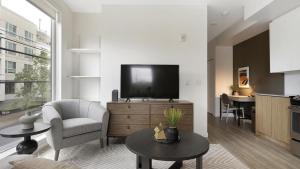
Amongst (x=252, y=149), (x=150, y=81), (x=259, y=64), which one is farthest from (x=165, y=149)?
(x=259, y=64)

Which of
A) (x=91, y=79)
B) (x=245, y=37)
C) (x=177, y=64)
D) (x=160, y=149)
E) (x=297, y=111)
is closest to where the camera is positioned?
(x=160, y=149)

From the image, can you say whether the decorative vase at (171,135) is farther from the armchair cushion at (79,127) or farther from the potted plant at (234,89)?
the potted plant at (234,89)

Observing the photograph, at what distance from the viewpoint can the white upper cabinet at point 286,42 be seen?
311cm

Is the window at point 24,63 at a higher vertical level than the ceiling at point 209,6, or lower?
lower

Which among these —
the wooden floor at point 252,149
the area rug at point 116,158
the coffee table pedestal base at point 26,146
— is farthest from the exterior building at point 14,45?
the wooden floor at point 252,149

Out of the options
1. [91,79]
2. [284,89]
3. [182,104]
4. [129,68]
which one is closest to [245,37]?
[284,89]

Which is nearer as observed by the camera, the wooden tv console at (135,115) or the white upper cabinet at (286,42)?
→ the white upper cabinet at (286,42)

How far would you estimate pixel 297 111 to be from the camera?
2846mm

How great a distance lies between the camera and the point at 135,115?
3.27m

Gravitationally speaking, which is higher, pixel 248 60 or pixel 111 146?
pixel 248 60

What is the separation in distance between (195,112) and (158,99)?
0.83m

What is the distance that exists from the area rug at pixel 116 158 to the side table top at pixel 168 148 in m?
0.54

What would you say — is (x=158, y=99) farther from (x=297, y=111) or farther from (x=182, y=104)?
(x=297, y=111)

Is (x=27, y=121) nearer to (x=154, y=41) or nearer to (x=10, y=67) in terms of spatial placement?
(x=10, y=67)
